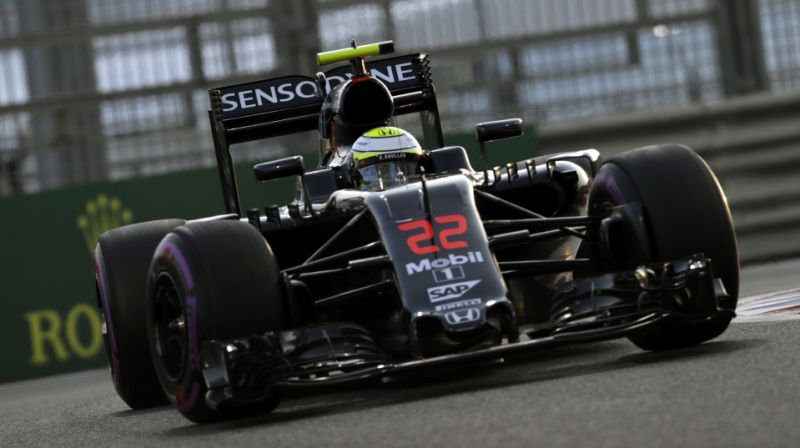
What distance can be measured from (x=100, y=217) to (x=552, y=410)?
7292 mm

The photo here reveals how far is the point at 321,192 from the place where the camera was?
7.15 m

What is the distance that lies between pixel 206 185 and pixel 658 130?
3.62 meters

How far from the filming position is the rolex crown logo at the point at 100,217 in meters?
11.6

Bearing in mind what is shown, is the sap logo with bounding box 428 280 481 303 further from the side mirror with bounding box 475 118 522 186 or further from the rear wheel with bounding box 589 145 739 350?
the side mirror with bounding box 475 118 522 186

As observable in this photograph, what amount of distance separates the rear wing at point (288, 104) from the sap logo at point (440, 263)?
8.92 ft

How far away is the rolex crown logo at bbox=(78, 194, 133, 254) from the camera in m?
11.6

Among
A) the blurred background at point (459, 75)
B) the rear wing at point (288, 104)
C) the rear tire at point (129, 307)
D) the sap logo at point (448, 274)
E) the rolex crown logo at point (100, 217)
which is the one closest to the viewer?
the sap logo at point (448, 274)

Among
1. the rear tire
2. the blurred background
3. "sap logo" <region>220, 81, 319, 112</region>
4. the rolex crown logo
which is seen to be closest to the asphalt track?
the rear tire

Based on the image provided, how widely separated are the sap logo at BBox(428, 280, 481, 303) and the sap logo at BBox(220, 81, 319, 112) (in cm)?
314

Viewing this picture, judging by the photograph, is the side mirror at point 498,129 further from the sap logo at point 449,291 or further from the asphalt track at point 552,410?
the sap logo at point 449,291

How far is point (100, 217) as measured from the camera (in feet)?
38.1

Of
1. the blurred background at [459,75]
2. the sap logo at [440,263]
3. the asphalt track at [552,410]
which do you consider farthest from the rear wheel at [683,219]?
the blurred background at [459,75]

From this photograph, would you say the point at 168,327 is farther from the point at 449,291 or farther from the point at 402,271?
the point at 449,291

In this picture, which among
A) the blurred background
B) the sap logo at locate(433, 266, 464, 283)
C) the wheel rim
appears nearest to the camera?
the sap logo at locate(433, 266, 464, 283)
